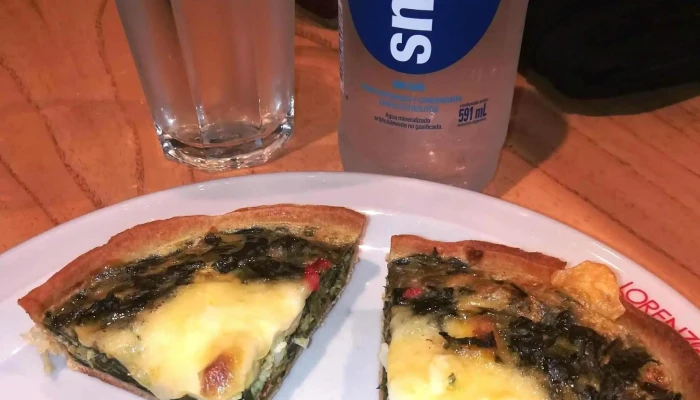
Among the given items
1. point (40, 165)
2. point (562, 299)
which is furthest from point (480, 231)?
point (40, 165)

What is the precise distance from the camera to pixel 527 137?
154cm

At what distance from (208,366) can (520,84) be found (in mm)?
1072

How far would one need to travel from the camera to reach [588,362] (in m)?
1.00

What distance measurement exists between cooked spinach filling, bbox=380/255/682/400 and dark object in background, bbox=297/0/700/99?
2.06 feet

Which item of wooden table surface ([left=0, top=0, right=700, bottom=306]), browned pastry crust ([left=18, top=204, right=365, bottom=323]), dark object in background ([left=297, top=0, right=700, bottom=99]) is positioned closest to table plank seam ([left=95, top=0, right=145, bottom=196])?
wooden table surface ([left=0, top=0, right=700, bottom=306])

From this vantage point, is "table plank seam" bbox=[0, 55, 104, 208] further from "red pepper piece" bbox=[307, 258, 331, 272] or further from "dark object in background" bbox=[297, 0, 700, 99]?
"dark object in background" bbox=[297, 0, 700, 99]

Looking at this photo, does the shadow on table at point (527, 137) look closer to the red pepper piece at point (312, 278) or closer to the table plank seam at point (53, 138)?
the red pepper piece at point (312, 278)

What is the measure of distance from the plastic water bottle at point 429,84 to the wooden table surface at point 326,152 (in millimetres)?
121

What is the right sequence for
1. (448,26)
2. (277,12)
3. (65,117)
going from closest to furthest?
(448,26), (277,12), (65,117)

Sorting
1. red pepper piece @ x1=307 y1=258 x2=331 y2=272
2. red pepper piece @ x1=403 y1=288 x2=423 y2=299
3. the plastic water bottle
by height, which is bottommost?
red pepper piece @ x1=403 y1=288 x2=423 y2=299

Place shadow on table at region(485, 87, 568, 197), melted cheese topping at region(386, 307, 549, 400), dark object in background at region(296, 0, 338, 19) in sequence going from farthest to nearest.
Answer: dark object in background at region(296, 0, 338, 19) < shadow on table at region(485, 87, 568, 197) < melted cheese topping at region(386, 307, 549, 400)

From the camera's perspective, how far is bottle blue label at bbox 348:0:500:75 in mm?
1080

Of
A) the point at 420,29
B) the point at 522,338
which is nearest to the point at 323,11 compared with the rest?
the point at 420,29

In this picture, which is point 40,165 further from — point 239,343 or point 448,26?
point 448,26
